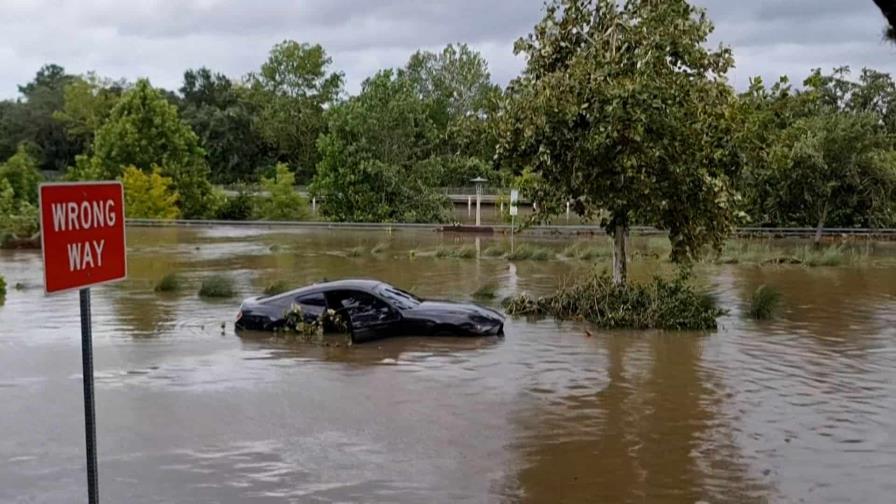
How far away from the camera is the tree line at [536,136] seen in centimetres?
1705

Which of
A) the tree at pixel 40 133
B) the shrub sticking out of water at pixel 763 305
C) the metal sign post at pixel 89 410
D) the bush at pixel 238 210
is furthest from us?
the tree at pixel 40 133

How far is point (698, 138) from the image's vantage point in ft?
56.3

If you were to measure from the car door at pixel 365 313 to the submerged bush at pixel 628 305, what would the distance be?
4027mm

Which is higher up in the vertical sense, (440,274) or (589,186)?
(589,186)

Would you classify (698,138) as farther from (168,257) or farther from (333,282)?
(168,257)

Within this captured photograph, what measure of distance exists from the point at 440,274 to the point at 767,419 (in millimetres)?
16676

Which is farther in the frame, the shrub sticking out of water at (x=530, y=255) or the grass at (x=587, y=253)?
the grass at (x=587, y=253)

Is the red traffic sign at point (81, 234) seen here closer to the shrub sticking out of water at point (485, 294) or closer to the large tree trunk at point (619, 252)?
the large tree trunk at point (619, 252)

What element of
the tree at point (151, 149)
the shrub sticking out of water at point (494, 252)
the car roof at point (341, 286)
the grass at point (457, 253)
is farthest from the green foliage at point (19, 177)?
the car roof at point (341, 286)

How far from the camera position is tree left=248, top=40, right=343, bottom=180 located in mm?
73562

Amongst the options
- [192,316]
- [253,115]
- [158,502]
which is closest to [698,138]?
[192,316]

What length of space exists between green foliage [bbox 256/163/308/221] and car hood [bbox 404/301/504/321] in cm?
3542

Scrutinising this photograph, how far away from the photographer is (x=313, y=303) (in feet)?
54.3

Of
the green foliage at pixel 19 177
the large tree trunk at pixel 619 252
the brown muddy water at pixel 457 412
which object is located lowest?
the brown muddy water at pixel 457 412
